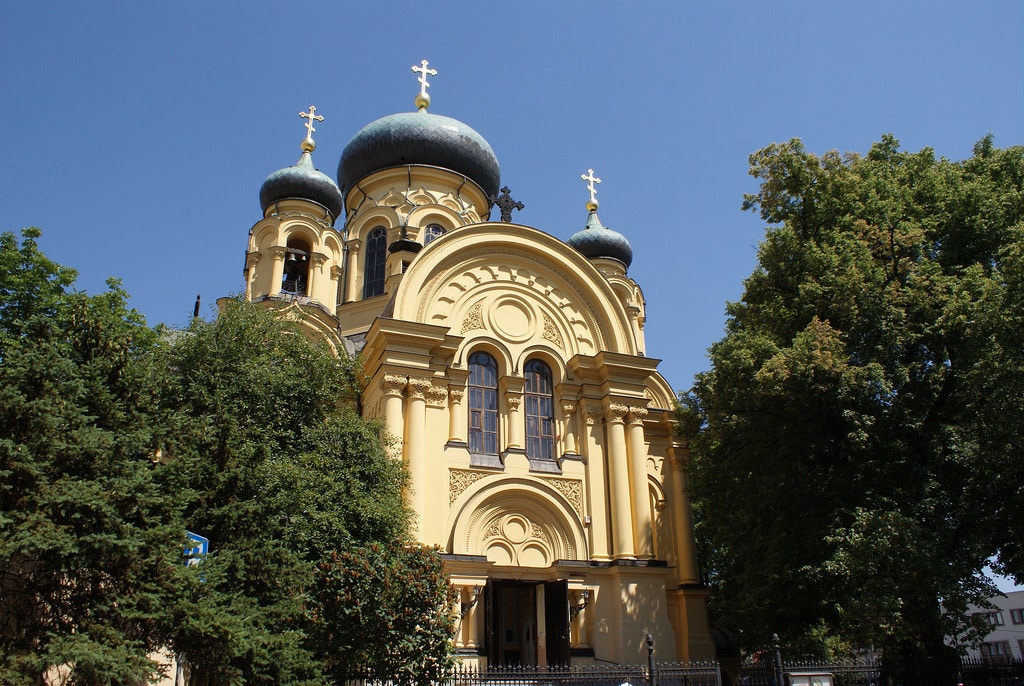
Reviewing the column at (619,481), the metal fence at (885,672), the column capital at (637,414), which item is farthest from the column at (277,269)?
the metal fence at (885,672)

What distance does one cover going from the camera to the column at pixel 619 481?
19.2m

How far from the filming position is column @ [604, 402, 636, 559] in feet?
63.1

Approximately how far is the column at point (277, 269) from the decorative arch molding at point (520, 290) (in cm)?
711

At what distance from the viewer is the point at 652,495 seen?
73.7ft

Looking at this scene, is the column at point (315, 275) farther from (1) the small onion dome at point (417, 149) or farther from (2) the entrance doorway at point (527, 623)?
(2) the entrance doorway at point (527, 623)

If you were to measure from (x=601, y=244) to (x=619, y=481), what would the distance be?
15566mm

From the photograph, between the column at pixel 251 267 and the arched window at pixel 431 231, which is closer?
the column at pixel 251 267

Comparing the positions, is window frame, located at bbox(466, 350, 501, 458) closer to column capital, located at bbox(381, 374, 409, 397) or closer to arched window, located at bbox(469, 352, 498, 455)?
arched window, located at bbox(469, 352, 498, 455)

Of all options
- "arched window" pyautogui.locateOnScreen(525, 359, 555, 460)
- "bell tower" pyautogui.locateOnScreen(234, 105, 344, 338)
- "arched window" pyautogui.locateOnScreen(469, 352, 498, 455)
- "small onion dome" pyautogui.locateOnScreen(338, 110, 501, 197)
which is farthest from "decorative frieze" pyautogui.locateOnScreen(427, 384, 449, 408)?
"small onion dome" pyautogui.locateOnScreen(338, 110, 501, 197)

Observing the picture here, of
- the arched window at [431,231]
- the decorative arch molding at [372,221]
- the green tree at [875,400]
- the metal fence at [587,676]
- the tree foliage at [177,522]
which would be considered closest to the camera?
the tree foliage at [177,522]

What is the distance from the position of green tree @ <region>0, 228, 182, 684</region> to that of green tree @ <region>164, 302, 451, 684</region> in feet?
2.16

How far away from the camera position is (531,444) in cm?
2016

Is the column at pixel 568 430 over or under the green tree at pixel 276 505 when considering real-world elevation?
over

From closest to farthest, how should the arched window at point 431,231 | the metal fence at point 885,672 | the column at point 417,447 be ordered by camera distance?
the metal fence at point 885,672 < the column at point 417,447 < the arched window at point 431,231
